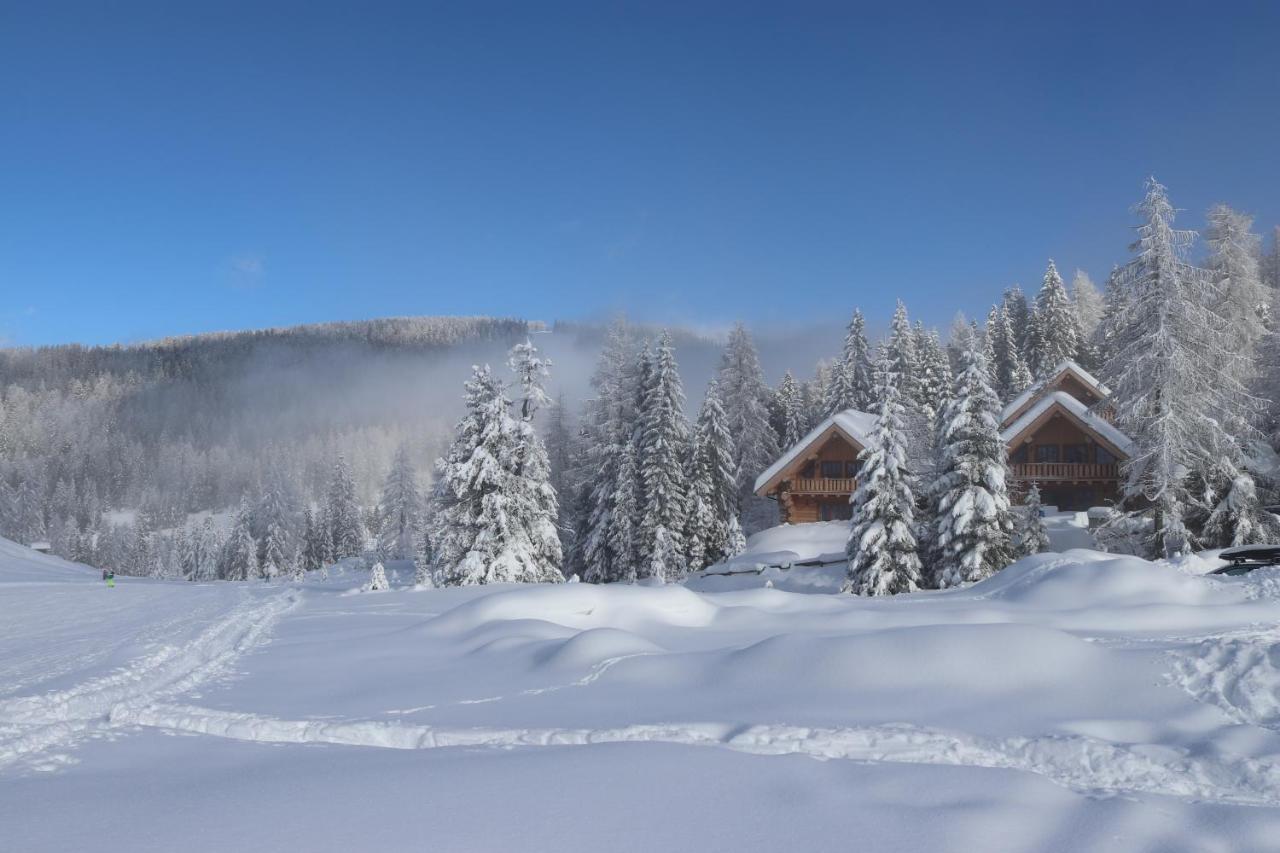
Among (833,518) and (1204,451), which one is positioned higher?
(1204,451)

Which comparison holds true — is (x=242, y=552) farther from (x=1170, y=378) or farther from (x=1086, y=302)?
(x=1086, y=302)

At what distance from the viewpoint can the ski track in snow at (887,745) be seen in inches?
208

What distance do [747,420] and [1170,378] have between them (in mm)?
26595

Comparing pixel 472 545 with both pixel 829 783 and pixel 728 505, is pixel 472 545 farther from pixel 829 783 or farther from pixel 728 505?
pixel 829 783

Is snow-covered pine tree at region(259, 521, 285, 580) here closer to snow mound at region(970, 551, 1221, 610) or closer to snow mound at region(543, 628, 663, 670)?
snow mound at region(543, 628, 663, 670)

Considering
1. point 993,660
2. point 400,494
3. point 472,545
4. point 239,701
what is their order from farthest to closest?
1. point 400,494
2. point 472,545
3. point 239,701
4. point 993,660

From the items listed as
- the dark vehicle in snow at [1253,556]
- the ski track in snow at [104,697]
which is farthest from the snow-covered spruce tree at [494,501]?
the dark vehicle in snow at [1253,556]

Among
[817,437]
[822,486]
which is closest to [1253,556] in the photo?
[817,437]

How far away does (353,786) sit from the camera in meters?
5.63

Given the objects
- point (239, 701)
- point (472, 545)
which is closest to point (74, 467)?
point (472, 545)

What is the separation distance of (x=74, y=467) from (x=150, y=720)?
643 ft

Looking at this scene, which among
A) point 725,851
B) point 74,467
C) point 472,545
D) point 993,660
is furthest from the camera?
point 74,467

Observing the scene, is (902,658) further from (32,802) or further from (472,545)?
(472,545)

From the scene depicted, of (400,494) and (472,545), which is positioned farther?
(400,494)
